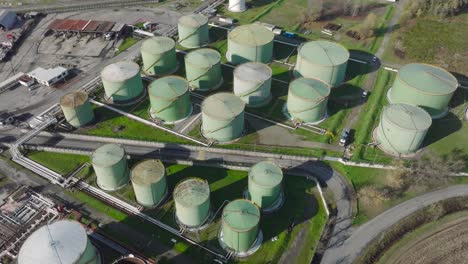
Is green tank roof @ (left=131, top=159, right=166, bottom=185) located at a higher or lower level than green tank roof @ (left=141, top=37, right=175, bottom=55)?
lower

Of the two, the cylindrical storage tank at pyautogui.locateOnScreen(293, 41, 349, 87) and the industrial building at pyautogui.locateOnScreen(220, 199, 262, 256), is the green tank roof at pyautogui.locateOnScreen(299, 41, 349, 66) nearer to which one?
the cylindrical storage tank at pyautogui.locateOnScreen(293, 41, 349, 87)

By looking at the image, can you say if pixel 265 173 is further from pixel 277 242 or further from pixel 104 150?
pixel 104 150

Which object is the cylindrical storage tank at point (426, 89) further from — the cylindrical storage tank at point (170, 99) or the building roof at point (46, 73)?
the building roof at point (46, 73)

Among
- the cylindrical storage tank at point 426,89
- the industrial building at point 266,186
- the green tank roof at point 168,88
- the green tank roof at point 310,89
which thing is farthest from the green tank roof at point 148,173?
the cylindrical storage tank at point 426,89

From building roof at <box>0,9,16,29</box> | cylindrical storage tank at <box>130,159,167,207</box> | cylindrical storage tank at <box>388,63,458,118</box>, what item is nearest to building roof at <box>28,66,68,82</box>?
building roof at <box>0,9,16,29</box>

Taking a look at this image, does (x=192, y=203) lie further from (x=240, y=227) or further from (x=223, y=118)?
(x=223, y=118)

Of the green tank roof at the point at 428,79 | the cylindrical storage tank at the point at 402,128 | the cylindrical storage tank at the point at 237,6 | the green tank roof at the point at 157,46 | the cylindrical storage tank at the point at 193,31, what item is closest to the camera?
the cylindrical storage tank at the point at 402,128
